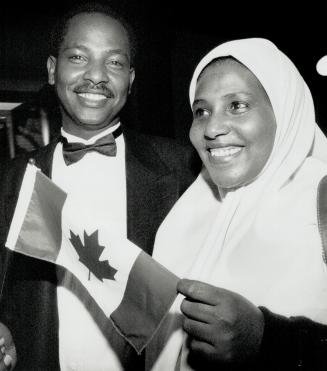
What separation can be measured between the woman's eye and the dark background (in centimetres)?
352

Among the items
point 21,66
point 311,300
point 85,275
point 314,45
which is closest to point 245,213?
point 311,300

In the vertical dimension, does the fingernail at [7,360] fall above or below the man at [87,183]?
below

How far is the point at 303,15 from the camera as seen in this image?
21.3 ft

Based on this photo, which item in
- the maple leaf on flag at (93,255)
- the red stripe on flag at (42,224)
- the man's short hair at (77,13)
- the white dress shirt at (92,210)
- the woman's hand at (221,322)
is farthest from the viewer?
the man's short hair at (77,13)

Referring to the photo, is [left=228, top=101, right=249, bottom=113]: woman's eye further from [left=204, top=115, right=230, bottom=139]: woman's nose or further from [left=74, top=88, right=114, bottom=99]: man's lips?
[left=74, top=88, right=114, bottom=99]: man's lips

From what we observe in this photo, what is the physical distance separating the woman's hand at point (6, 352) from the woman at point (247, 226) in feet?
2.05

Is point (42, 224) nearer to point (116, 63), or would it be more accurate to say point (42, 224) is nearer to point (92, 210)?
point (92, 210)

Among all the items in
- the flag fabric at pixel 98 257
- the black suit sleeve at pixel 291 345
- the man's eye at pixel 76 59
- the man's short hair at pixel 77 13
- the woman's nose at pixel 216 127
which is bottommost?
the black suit sleeve at pixel 291 345

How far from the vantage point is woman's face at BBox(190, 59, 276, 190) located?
5.56 ft

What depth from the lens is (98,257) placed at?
5.44 feet

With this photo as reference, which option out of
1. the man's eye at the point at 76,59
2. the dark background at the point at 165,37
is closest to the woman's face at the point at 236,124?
the man's eye at the point at 76,59

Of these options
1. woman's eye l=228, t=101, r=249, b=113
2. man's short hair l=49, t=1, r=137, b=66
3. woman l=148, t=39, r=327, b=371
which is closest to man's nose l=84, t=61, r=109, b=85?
man's short hair l=49, t=1, r=137, b=66

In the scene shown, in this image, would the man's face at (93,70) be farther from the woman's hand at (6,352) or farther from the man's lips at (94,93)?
the woman's hand at (6,352)

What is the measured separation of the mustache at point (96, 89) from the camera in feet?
7.57
